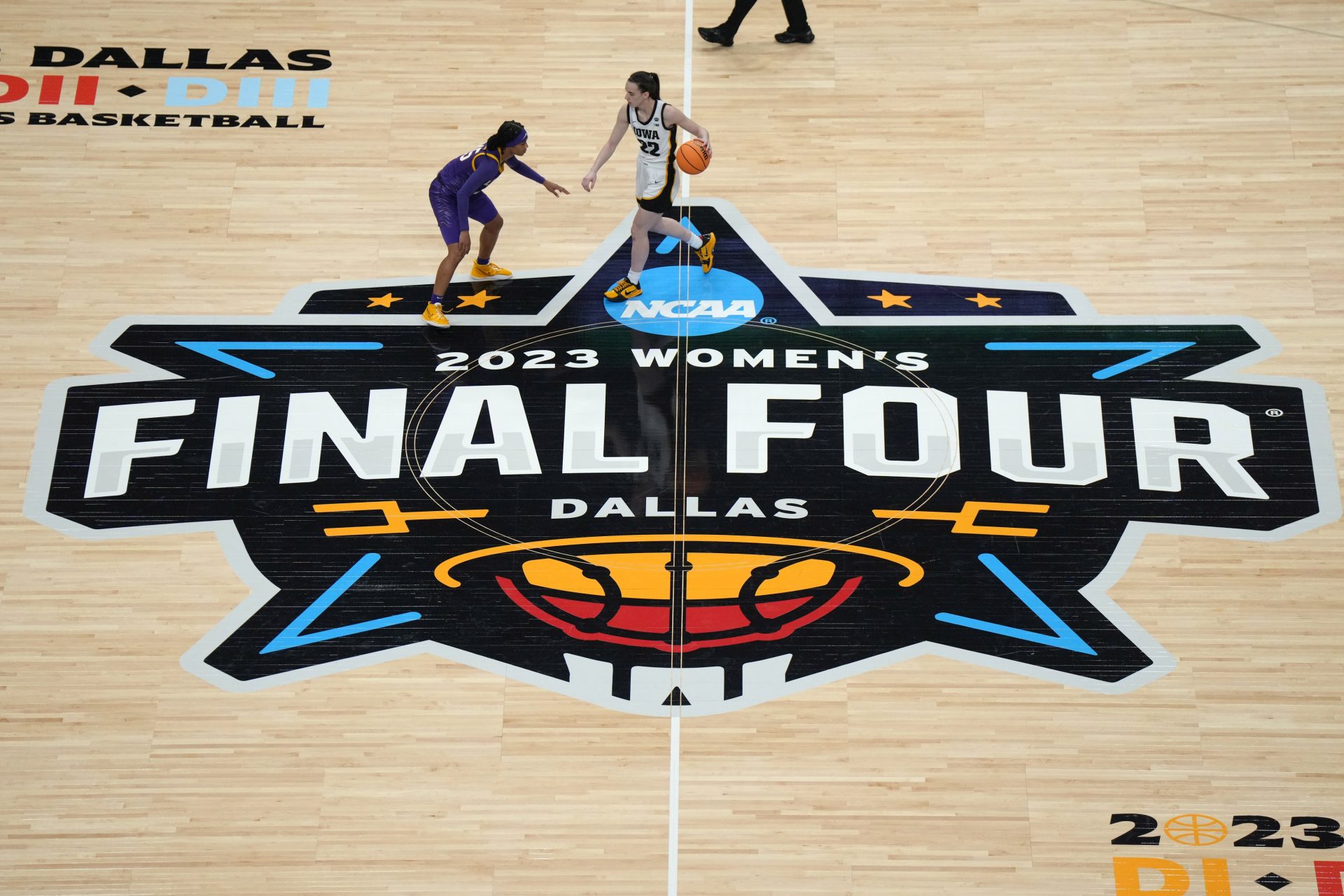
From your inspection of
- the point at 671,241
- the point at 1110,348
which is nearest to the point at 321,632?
the point at 671,241

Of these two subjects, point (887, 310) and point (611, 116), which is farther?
point (611, 116)

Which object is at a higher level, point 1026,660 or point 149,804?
point 1026,660

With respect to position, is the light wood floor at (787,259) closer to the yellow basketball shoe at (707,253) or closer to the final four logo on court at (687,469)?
the final four logo on court at (687,469)

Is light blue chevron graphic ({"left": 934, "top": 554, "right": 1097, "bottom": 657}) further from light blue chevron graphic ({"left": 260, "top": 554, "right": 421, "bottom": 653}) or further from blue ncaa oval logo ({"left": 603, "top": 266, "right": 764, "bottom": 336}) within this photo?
light blue chevron graphic ({"left": 260, "top": 554, "right": 421, "bottom": 653})

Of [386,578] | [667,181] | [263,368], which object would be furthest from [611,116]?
[386,578]

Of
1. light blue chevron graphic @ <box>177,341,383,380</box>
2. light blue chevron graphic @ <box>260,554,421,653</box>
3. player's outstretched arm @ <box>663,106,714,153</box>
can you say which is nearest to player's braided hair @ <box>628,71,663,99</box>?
player's outstretched arm @ <box>663,106,714,153</box>

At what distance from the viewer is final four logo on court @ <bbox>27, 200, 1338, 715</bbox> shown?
20.9 ft

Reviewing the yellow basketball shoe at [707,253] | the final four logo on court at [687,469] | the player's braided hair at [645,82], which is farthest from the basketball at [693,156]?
the final four logo on court at [687,469]

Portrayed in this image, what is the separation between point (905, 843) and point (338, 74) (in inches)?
250

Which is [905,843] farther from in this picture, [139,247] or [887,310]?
[139,247]

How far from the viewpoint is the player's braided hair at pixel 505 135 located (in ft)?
22.8

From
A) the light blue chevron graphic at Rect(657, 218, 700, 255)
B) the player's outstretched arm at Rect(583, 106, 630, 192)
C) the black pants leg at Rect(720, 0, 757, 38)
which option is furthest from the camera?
the black pants leg at Rect(720, 0, 757, 38)

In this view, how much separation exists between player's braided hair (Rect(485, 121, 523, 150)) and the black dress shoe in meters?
2.17

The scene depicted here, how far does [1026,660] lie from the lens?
20.5 feet
